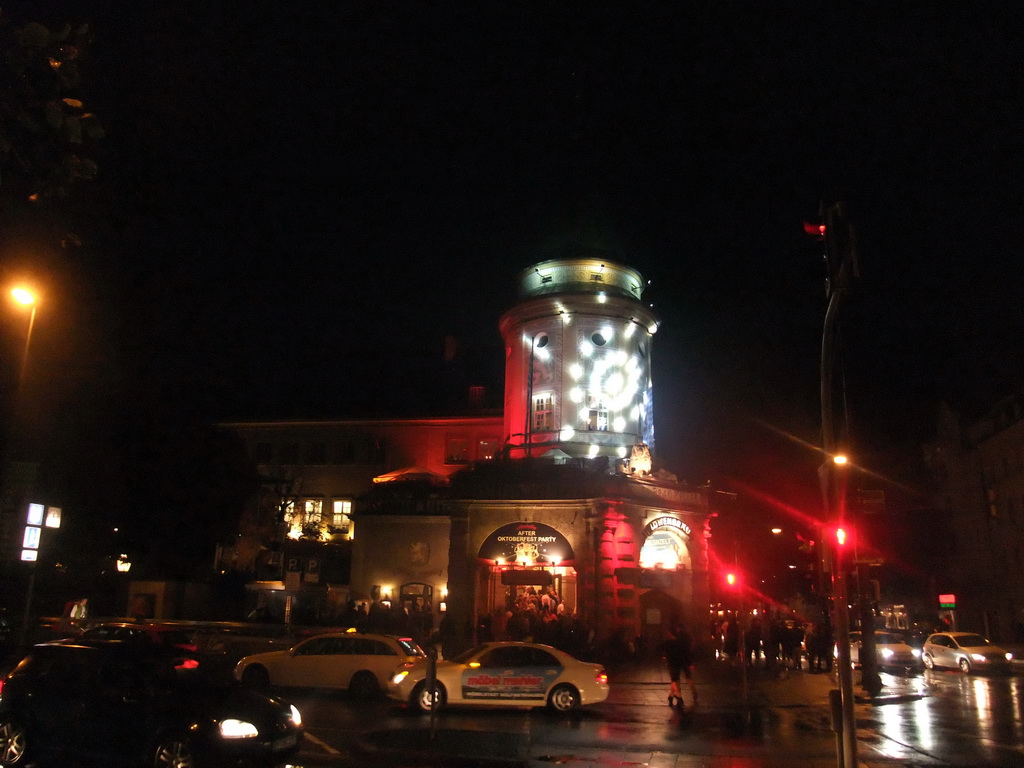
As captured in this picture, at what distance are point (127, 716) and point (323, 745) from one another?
405 centimetres

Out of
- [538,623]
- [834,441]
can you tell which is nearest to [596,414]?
[538,623]

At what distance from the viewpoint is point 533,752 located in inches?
533

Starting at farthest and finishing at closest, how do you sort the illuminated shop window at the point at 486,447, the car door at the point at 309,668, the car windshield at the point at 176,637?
the illuminated shop window at the point at 486,447, the car windshield at the point at 176,637, the car door at the point at 309,668

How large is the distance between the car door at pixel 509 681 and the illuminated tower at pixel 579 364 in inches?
934

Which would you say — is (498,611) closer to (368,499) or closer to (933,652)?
(368,499)

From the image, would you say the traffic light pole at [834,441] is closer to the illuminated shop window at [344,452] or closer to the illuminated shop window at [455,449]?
the illuminated shop window at [455,449]

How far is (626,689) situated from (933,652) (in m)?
18.4

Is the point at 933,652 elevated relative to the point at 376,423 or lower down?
lower down

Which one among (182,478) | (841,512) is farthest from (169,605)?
(841,512)

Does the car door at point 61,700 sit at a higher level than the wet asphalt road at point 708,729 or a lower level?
higher

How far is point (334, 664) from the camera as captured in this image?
19.6 m

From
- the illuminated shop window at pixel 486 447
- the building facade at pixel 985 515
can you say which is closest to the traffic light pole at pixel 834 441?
the illuminated shop window at pixel 486 447

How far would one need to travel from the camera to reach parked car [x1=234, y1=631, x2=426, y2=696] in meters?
19.4

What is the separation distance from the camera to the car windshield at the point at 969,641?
32.8 m
